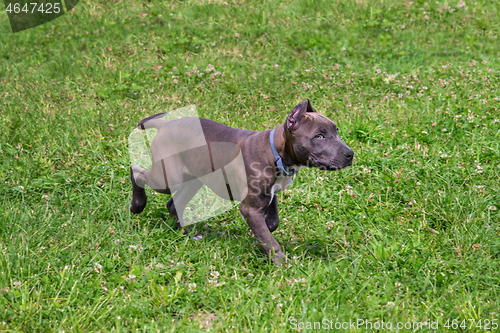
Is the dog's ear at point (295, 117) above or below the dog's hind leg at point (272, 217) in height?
above

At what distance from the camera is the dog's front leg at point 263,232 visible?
4.15m

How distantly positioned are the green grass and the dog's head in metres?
0.86

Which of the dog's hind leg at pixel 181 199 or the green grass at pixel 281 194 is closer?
the green grass at pixel 281 194

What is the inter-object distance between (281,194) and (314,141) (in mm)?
1588

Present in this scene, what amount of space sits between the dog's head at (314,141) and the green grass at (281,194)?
86 centimetres

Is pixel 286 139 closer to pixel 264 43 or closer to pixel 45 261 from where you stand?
pixel 45 261

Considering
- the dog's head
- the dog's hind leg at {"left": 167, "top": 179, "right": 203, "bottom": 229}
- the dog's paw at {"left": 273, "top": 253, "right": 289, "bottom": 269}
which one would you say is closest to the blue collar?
the dog's head

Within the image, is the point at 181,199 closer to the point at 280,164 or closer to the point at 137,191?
the point at 137,191

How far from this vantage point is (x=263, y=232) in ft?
13.7

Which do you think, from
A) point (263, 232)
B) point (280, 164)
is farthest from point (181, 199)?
point (280, 164)

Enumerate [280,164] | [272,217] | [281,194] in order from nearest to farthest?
[280,164]
[272,217]
[281,194]

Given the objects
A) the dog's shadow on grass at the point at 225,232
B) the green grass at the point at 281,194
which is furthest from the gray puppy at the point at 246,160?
the green grass at the point at 281,194

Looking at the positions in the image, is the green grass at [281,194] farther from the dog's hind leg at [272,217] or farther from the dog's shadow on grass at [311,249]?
the dog's hind leg at [272,217]

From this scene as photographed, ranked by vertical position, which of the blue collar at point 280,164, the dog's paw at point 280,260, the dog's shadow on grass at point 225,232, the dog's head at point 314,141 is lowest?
the dog's shadow on grass at point 225,232
